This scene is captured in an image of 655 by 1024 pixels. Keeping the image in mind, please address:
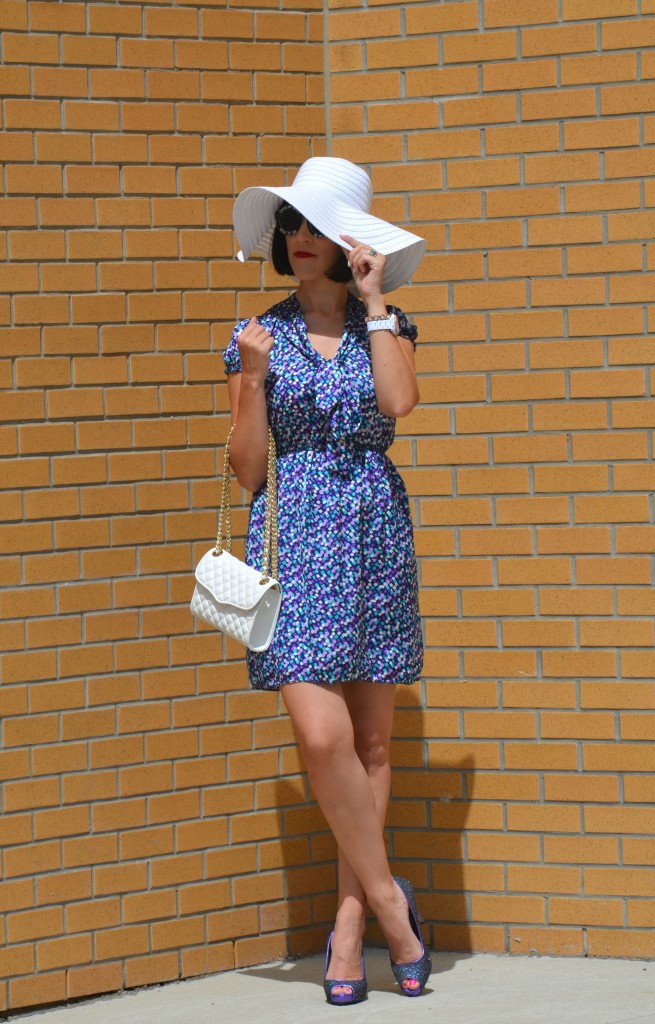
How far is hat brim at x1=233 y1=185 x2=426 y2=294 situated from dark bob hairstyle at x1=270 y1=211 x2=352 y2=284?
5 cm

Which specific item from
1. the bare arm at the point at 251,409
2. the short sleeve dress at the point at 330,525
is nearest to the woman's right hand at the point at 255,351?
the bare arm at the point at 251,409

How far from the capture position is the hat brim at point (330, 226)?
151 inches

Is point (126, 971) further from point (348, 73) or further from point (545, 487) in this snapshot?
point (348, 73)

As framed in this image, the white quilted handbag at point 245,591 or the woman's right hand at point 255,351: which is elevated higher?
the woman's right hand at point 255,351

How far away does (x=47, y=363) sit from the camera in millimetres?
4215

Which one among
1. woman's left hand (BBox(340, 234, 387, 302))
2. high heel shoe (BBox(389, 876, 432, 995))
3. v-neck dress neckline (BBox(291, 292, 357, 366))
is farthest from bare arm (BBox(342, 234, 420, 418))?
high heel shoe (BBox(389, 876, 432, 995))

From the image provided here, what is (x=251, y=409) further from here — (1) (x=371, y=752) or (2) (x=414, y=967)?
(2) (x=414, y=967)

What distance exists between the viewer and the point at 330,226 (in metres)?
3.86

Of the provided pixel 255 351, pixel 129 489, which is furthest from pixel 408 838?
pixel 255 351

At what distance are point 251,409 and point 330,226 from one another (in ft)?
1.72

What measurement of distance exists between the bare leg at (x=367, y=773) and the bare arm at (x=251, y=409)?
673 millimetres

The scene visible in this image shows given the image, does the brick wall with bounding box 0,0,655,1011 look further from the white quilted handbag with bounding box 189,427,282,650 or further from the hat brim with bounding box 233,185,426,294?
the white quilted handbag with bounding box 189,427,282,650

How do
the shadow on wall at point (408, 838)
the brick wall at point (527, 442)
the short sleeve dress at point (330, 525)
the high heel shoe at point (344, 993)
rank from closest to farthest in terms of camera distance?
1. the short sleeve dress at point (330, 525)
2. the high heel shoe at point (344, 993)
3. the brick wall at point (527, 442)
4. the shadow on wall at point (408, 838)

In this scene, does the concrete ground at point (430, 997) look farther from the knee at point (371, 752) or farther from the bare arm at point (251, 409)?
the bare arm at point (251, 409)
